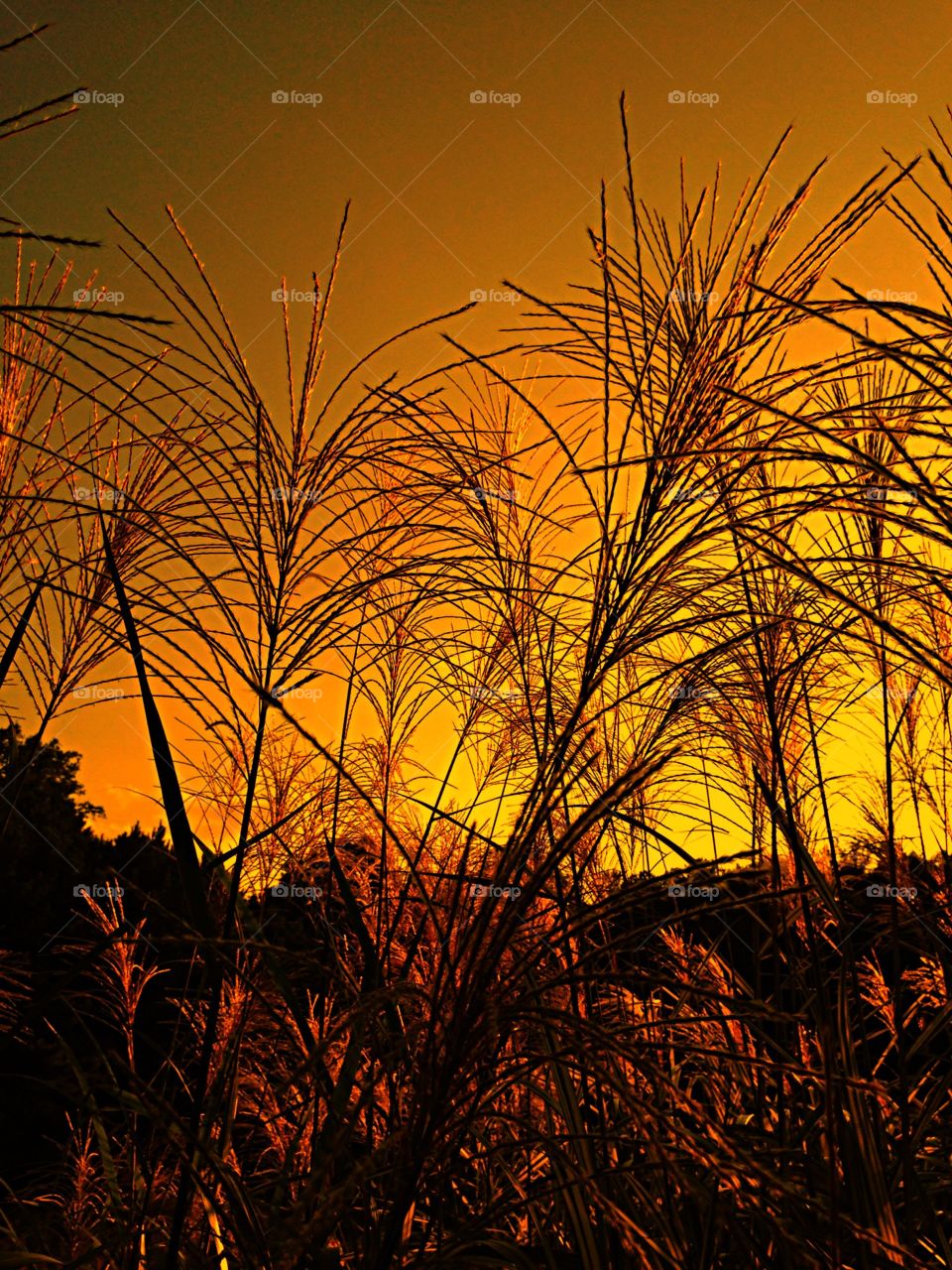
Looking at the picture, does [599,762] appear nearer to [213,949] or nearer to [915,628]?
[915,628]

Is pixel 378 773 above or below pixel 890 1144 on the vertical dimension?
above

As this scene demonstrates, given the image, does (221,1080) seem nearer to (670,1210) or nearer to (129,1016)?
(670,1210)

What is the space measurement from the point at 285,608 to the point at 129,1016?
240 cm

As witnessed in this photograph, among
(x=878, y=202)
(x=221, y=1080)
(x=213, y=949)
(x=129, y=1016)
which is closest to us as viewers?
(x=213, y=949)

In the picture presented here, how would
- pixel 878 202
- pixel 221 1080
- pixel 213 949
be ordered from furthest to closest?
pixel 878 202 → pixel 221 1080 → pixel 213 949

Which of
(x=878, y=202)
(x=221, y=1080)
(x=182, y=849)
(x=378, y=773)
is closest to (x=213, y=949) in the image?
(x=182, y=849)

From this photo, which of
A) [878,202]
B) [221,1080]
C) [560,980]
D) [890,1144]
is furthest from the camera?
[890,1144]

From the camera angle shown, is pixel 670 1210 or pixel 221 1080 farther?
pixel 670 1210

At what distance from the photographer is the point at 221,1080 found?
1.40 m

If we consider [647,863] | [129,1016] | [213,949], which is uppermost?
[647,863]

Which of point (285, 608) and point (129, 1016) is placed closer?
point (285, 608)

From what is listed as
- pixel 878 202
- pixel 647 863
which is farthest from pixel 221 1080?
pixel 647 863

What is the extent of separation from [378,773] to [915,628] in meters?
2.11

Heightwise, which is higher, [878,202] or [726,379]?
[878,202]
